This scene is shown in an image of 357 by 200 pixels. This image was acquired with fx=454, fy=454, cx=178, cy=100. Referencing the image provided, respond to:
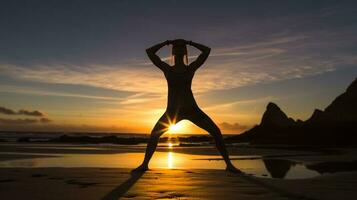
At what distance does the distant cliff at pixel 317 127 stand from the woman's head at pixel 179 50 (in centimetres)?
3280

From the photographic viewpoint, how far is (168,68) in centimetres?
1441

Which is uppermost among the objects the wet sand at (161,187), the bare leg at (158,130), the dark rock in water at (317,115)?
the dark rock in water at (317,115)

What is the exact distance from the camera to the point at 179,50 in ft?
47.1

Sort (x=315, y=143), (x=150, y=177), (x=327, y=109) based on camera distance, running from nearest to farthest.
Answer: (x=150, y=177)
(x=315, y=143)
(x=327, y=109)

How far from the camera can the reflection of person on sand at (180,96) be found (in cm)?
1416

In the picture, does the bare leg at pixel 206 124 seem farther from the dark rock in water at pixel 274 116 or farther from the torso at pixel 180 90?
the dark rock in water at pixel 274 116

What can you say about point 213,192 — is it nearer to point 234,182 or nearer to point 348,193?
point 234,182

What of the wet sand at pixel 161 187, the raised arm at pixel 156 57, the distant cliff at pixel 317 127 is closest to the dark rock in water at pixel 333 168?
the wet sand at pixel 161 187

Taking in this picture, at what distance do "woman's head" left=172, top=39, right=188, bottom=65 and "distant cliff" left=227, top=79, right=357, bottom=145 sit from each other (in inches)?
1291

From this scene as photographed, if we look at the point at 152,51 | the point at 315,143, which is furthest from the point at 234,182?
the point at 315,143

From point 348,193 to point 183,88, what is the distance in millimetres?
6632

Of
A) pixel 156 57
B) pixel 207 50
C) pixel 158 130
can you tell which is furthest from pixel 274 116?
pixel 158 130

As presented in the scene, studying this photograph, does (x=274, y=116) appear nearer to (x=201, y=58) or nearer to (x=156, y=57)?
(x=201, y=58)

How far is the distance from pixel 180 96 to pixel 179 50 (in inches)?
57.4
